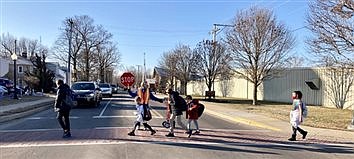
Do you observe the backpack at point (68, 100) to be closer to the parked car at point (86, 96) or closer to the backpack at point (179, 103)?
the backpack at point (179, 103)

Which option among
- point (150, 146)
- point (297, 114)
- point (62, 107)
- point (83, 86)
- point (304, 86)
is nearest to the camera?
point (150, 146)

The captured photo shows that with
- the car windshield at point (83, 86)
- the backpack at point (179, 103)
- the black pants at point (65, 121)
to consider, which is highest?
the car windshield at point (83, 86)

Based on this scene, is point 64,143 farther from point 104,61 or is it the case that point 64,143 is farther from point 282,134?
point 104,61

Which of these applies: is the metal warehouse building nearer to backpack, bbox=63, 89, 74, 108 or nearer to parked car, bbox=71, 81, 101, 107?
parked car, bbox=71, 81, 101, 107

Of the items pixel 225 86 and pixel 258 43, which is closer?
pixel 258 43

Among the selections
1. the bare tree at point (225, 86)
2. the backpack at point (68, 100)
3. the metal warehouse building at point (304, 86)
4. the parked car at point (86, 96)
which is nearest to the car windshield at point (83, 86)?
the parked car at point (86, 96)

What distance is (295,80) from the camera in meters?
34.8

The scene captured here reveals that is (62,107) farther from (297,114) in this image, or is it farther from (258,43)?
(258,43)

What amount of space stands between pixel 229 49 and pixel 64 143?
25.9 meters

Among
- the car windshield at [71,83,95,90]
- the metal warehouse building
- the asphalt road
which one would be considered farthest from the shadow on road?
the car windshield at [71,83,95,90]

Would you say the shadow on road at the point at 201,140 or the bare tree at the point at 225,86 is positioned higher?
the bare tree at the point at 225,86

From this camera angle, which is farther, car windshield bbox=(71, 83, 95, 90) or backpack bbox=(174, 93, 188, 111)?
car windshield bbox=(71, 83, 95, 90)

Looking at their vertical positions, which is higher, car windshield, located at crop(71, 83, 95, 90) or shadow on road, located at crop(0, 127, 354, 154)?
car windshield, located at crop(71, 83, 95, 90)

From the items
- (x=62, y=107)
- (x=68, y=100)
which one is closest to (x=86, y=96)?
(x=68, y=100)
